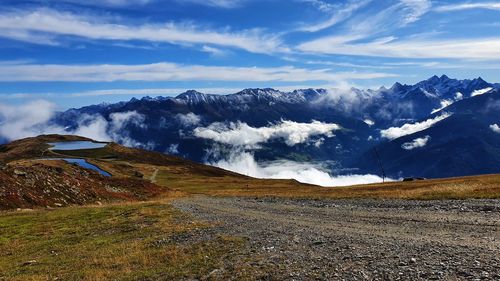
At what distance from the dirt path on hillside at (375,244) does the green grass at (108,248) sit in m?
2.60

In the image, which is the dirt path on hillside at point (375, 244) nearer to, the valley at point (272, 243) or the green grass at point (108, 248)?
the valley at point (272, 243)

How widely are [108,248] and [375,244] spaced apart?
19468 mm

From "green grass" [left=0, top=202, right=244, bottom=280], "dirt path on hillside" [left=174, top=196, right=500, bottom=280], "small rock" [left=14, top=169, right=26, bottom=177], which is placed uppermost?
"small rock" [left=14, top=169, right=26, bottom=177]

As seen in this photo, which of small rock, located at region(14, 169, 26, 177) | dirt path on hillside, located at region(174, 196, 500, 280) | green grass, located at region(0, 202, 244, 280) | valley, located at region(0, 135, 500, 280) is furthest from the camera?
small rock, located at region(14, 169, 26, 177)

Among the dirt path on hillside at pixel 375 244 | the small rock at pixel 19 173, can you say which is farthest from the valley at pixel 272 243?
the small rock at pixel 19 173

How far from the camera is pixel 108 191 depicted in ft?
289

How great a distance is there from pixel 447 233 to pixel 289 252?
10.0 meters

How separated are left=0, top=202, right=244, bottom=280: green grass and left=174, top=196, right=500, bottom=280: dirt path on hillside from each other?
260 cm

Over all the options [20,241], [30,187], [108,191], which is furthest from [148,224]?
[108,191]

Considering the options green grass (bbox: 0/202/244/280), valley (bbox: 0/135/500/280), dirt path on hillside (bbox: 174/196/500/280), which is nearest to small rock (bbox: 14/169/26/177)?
valley (bbox: 0/135/500/280)

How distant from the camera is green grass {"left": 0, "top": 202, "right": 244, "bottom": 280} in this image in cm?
2362

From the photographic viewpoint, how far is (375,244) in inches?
906

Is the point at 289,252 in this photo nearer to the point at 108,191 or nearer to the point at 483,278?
the point at 483,278

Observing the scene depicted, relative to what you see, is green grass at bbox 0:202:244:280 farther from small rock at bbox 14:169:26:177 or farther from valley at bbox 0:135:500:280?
small rock at bbox 14:169:26:177
